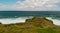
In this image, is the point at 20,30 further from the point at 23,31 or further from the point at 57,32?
the point at 57,32

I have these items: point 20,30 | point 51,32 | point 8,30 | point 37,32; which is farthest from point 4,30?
point 51,32

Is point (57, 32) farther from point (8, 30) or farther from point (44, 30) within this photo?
point (8, 30)

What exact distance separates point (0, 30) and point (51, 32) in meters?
6.01

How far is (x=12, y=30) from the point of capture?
23.3 metres

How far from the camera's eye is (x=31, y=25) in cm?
2708

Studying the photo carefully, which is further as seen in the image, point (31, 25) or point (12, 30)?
point (31, 25)

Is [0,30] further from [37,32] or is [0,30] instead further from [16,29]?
[37,32]

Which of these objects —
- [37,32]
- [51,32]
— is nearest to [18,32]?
[37,32]

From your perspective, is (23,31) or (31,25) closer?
(23,31)

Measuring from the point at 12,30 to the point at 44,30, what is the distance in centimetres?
377

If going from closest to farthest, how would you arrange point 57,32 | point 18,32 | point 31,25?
point 18,32 → point 57,32 → point 31,25

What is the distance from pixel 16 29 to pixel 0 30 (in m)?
1.89

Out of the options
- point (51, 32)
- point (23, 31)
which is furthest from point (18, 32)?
point (51, 32)

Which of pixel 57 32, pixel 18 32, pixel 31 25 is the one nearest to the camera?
pixel 18 32
